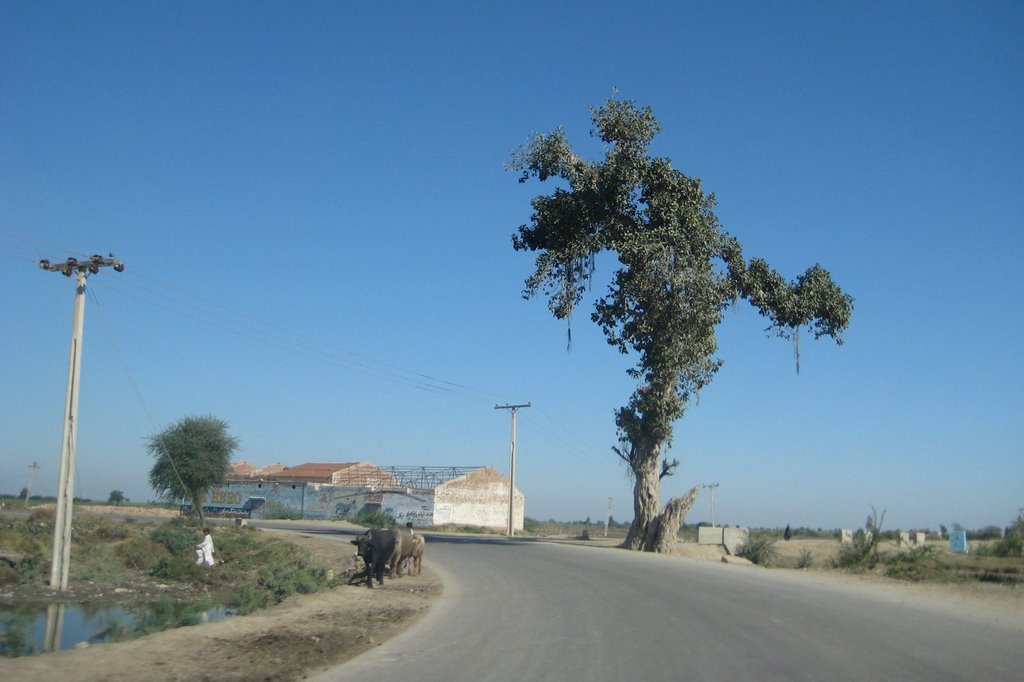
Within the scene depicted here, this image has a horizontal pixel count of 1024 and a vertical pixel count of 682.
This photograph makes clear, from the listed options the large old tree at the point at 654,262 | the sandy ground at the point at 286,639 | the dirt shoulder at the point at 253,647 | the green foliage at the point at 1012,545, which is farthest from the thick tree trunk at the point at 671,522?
the dirt shoulder at the point at 253,647

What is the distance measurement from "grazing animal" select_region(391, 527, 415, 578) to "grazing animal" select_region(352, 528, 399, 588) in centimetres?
23

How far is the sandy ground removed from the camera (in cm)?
953

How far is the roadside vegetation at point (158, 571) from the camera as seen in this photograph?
17.9 metres

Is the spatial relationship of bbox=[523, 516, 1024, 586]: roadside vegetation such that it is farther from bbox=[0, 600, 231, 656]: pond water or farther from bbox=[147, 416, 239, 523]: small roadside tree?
bbox=[147, 416, 239, 523]: small roadside tree

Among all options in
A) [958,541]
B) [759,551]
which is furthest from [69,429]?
[958,541]

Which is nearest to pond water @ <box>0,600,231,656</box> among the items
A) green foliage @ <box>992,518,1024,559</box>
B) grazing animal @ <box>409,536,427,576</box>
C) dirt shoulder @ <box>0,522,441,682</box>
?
dirt shoulder @ <box>0,522,441,682</box>

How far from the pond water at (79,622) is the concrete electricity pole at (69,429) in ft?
7.55

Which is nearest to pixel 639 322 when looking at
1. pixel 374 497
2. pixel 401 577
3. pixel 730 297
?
pixel 730 297

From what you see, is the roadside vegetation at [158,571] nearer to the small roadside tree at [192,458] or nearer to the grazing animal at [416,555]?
the grazing animal at [416,555]

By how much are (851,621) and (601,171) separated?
20.1 m

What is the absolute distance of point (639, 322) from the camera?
3041 centimetres

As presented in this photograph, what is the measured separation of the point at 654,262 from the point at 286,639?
764 inches

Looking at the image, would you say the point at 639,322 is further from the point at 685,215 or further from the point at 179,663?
the point at 179,663

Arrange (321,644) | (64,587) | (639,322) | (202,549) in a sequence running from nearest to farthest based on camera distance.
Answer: (321,644) < (64,587) < (202,549) < (639,322)
